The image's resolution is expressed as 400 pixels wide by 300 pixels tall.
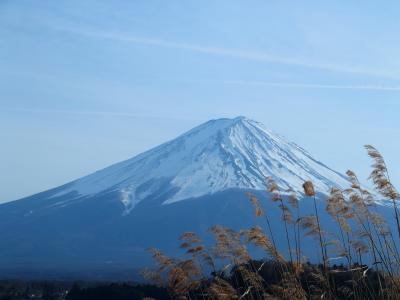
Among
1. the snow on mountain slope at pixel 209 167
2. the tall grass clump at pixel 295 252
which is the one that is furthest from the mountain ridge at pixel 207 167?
the tall grass clump at pixel 295 252

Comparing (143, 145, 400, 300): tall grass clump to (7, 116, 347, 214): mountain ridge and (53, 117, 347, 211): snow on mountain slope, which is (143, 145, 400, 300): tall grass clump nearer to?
(53, 117, 347, 211): snow on mountain slope

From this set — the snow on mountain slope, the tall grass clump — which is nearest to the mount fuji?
the snow on mountain slope

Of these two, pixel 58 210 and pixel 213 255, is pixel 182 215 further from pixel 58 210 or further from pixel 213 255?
pixel 213 255

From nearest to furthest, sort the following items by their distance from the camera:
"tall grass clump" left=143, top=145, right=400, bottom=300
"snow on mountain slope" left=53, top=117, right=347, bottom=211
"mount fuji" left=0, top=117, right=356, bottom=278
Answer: "tall grass clump" left=143, top=145, right=400, bottom=300 < "mount fuji" left=0, top=117, right=356, bottom=278 < "snow on mountain slope" left=53, top=117, right=347, bottom=211

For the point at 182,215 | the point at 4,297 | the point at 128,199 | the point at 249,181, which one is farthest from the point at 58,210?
the point at 4,297

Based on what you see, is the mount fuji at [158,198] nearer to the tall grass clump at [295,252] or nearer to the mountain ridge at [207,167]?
the mountain ridge at [207,167]

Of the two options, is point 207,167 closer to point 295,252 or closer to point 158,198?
point 158,198

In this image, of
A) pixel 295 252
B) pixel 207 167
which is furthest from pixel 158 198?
pixel 295 252
